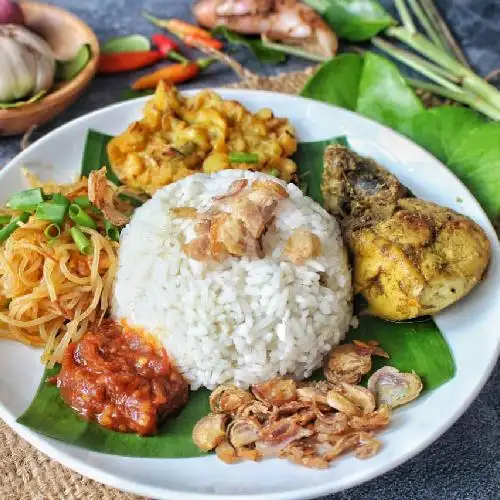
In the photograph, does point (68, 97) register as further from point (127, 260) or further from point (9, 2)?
point (127, 260)

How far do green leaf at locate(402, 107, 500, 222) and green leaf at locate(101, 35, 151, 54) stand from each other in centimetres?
240

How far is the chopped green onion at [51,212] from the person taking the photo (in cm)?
383

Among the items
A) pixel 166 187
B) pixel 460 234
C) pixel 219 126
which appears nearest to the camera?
pixel 460 234

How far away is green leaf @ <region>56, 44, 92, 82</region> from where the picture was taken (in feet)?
17.9

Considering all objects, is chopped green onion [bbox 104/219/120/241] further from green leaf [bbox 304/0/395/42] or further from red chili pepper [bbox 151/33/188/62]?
green leaf [bbox 304/0/395/42]

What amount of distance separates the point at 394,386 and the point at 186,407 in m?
0.99

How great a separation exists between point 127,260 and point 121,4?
362 centimetres

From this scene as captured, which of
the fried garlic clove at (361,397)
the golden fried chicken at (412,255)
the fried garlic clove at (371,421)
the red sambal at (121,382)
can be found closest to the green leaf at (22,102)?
the red sambal at (121,382)

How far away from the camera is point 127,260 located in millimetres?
3852

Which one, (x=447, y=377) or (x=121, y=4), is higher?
(x=447, y=377)

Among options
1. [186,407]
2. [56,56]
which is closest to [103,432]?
[186,407]

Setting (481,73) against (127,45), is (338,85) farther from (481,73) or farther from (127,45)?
(127,45)

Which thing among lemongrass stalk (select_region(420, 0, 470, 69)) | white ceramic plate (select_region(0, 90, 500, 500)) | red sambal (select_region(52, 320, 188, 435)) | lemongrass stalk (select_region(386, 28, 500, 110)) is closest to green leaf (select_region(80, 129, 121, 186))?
white ceramic plate (select_region(0, 90, 500, 500))

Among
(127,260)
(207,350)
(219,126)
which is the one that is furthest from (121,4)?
(207,350)
